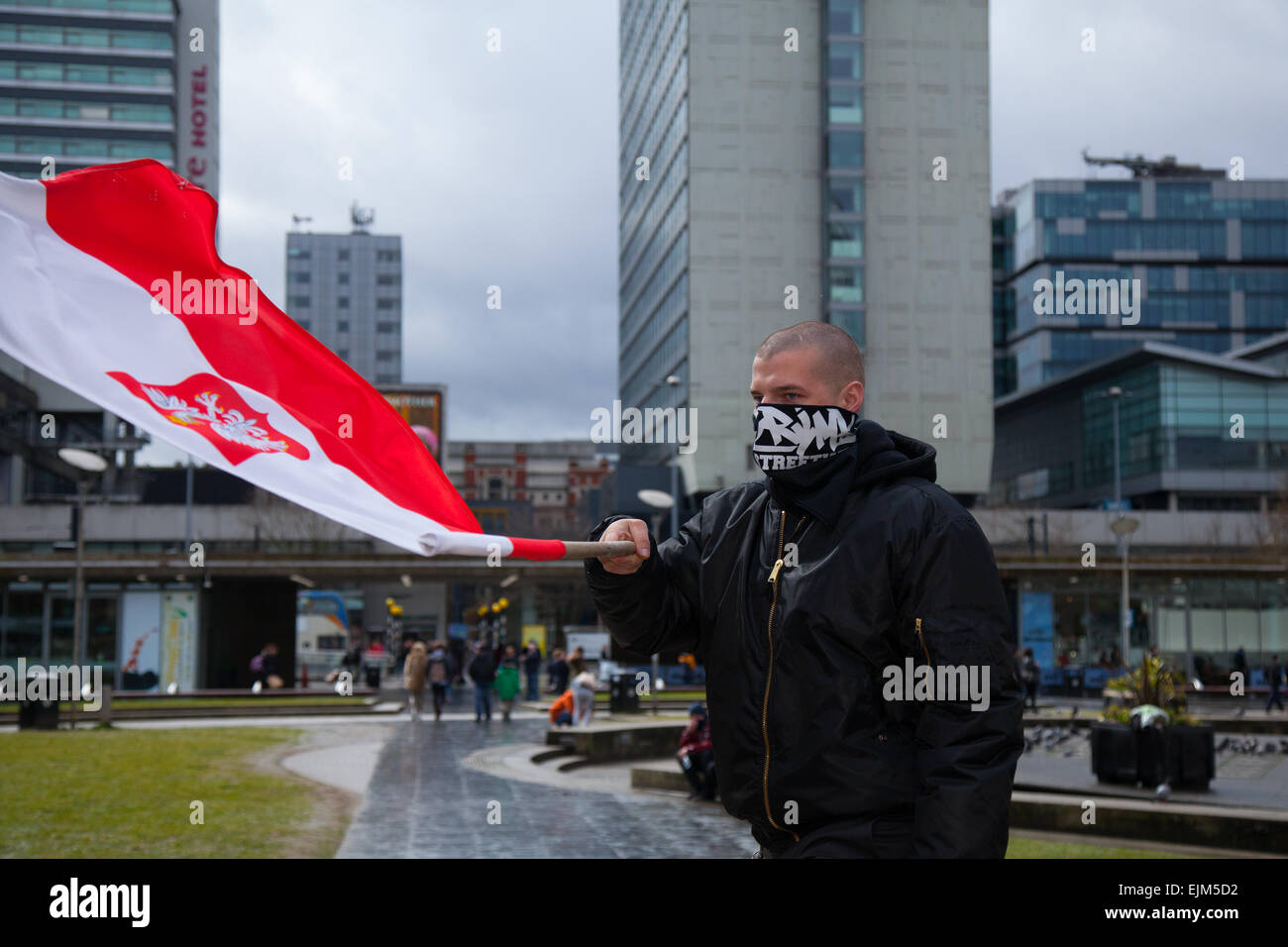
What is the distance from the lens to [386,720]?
30562 millimetres

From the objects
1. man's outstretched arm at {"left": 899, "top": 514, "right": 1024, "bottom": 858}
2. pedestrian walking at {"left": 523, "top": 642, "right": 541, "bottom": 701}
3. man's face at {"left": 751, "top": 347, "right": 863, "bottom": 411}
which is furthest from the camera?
pedestrian walking at {"left": 523, "top": 642, "right": 541, "bottom": 701}

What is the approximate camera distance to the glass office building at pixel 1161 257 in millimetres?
101125

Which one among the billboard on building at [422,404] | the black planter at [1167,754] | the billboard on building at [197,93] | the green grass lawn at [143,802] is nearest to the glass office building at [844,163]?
the billboard on building at [422,404]

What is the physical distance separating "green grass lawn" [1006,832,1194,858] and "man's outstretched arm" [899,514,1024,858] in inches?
304

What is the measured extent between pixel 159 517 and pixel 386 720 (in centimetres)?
4269

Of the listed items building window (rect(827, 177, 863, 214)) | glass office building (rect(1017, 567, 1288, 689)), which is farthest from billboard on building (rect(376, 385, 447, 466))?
glass office building (rect(1017, 567, 1288, 689))

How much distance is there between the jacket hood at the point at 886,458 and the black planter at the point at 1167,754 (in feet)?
41.3

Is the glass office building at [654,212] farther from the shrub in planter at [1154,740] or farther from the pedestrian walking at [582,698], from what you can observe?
the shrub in planter at [1154,740]

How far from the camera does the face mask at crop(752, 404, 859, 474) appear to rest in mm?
3133

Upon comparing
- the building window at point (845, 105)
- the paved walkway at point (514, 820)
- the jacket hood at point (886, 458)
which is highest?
the building window at point (845, 105)

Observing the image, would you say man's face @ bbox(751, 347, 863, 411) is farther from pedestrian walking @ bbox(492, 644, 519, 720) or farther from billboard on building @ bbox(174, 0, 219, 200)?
billboard on building @ bbox(174, 0, 219, 200)

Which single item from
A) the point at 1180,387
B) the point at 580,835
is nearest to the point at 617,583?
the point at 580,835

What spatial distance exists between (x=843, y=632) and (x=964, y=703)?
1.00 ft

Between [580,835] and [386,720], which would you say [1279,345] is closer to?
[386,720]
